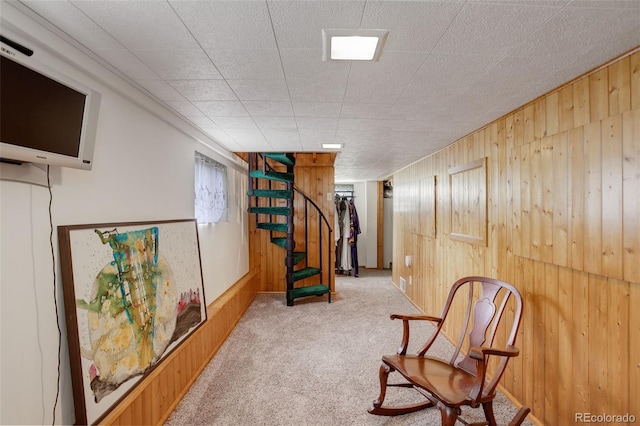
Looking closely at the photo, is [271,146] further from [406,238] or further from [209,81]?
[406,238]

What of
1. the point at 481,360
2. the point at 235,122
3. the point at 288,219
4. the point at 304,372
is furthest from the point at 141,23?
the point at 288,219

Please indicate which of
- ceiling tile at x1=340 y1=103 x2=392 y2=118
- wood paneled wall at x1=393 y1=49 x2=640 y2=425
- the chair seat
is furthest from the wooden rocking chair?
ceiling tile at x1=340 y1=103 x2=392 y2=118

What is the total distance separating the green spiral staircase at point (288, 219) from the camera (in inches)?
177

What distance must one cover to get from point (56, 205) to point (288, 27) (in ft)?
4.38

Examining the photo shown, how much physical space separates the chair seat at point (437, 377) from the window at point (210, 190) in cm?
229

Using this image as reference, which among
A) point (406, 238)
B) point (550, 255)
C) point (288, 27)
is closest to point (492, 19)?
point (288, 27)

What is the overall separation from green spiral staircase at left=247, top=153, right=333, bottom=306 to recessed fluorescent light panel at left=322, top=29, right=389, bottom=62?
2795mm

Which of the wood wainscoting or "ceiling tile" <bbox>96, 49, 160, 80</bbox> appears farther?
the wood wainscoting

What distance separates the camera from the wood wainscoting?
1.71 metres

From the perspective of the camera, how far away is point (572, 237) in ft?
5.78

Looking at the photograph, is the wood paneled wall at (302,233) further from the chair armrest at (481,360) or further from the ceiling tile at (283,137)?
the chair armrest at (481,360)

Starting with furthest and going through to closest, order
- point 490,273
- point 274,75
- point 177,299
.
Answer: point 490,273, point 177,299, point 274,75

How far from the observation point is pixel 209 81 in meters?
1.83

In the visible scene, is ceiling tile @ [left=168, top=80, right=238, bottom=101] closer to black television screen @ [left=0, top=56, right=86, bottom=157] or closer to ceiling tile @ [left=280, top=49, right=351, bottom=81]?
ceiling tile @ [left=280, top=49, right=351, bottom=81]
